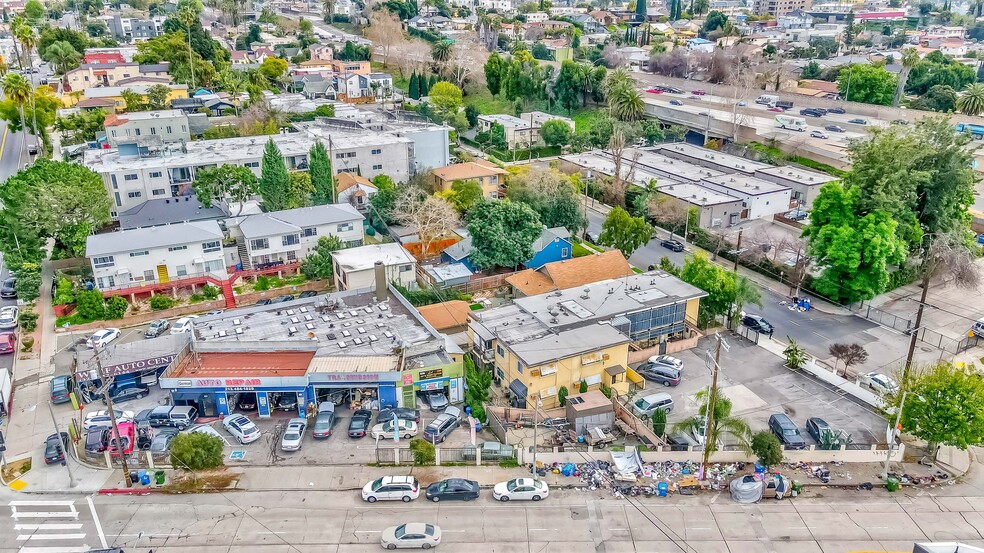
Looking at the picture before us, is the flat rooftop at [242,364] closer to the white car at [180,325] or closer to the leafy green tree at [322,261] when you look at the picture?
the white car at [180,325]

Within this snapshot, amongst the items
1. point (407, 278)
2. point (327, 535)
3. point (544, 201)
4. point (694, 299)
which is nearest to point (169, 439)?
point (327, 535)

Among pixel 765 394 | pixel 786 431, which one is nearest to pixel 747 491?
pixel 786 431

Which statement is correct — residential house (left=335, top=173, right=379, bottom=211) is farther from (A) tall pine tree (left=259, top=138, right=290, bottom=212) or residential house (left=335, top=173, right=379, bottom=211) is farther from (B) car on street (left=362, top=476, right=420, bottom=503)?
(B) car on street (left=362, top=476, right=420, bottom=503)

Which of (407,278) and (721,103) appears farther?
(721,103)

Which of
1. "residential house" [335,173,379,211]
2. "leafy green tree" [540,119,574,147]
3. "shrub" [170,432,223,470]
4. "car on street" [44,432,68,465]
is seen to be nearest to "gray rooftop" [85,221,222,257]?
"residential house" [335,173,379,211]

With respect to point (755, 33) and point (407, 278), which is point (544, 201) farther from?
point (755, 33)

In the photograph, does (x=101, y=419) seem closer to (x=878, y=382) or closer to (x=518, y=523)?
(x=518, y=523)
